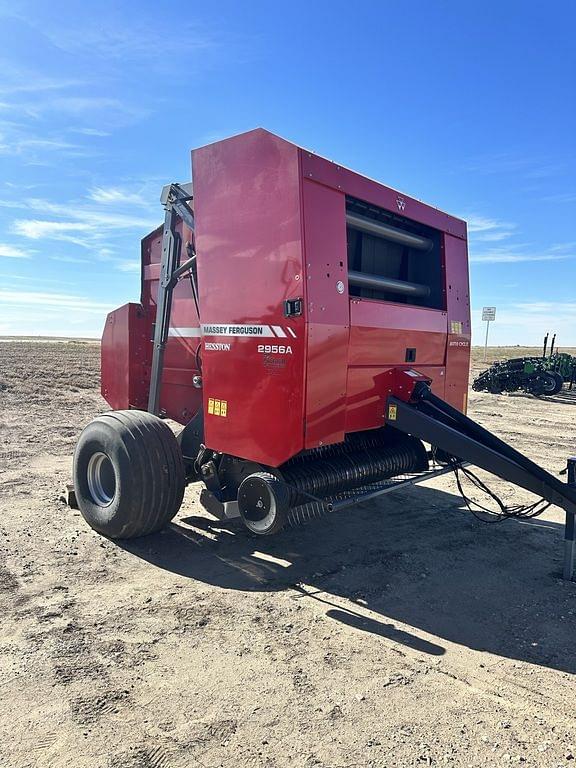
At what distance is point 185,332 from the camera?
523cm

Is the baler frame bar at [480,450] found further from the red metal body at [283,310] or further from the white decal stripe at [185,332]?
A: the white decal stripe at [185,332]

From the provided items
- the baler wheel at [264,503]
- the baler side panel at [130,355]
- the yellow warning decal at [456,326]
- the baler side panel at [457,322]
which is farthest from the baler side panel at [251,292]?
the yellow warning decal at [456,326]

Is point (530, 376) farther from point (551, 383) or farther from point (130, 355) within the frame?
point (130, 355)

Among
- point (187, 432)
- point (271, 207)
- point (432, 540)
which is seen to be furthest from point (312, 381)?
point (432, 540)

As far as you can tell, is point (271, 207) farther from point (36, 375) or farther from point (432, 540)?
point (36, 375)

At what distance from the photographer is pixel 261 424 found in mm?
3939

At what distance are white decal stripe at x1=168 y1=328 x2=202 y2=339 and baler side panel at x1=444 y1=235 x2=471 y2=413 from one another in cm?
227

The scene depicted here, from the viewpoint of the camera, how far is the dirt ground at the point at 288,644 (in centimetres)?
229

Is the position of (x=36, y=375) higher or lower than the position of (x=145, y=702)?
higher

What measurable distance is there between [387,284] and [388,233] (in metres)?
0.42

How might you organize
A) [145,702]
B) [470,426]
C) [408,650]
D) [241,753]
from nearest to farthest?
[241,753], [145,702], [408,650], [470,426]

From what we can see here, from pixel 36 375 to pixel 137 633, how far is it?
16.6 meters

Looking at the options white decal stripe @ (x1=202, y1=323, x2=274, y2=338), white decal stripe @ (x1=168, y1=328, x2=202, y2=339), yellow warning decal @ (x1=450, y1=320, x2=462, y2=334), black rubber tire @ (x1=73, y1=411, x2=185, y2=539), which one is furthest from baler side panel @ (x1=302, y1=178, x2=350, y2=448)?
yellow warning decal @ (x1=450, y1=320, x2=462, y2=334)

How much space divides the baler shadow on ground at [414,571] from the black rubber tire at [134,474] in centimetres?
27
